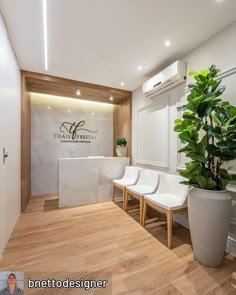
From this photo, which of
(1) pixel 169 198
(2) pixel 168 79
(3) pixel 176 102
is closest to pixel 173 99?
(3) pixel 176 102

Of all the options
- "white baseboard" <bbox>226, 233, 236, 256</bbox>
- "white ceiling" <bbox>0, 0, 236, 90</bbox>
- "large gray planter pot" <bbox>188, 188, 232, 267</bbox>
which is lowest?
"white baseboard" <bbox>226, 233, 236, 256</bbox>

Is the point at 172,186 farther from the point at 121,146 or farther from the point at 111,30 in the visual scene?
the point at 111,30

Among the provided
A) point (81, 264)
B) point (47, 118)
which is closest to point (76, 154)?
point (47, 118)

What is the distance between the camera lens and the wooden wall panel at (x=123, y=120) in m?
4.10

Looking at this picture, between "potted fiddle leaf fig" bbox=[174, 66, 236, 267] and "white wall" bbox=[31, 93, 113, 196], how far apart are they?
322 cm

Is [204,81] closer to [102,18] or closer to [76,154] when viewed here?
[102,18]

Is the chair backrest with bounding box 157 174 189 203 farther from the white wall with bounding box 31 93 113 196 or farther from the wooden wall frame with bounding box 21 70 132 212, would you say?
the white wall with bounding box 31 93 113 196

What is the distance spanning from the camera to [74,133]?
4430mm

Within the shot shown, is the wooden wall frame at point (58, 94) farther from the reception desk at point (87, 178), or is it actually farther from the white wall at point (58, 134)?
the reception desk at point (87, 178)

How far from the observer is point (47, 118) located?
4.15m

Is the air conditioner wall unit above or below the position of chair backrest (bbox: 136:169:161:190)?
above

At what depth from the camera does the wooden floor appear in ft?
4.71

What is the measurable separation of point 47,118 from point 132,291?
4.02m

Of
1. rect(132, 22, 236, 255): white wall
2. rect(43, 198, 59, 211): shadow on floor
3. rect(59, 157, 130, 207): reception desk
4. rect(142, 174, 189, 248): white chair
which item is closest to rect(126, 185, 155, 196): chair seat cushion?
rect(142, 174, 189, 248): white chair
